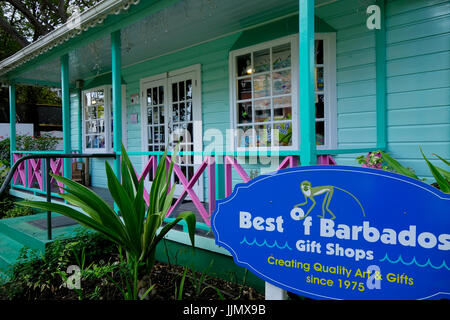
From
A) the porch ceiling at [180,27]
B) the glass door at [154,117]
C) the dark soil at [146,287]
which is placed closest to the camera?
the dark soil at [146,287]

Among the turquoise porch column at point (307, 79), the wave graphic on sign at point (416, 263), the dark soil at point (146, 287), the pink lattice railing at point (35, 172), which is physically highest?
the turquoise porch column at point (307, 79)

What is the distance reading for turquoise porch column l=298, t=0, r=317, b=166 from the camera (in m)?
2.24

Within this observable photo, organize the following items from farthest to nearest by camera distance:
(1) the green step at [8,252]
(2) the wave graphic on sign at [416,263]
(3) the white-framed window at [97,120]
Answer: (3) the white-framed window at [97,120] → (1) the green step at [8,252] → (2) the wave graphic on sign at [416,263]

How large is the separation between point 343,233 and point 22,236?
3.39 m

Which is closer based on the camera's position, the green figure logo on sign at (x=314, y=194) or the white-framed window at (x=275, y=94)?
the green figure logo on sign at (x=314, y=194)

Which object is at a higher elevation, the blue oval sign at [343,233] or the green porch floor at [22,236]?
the blue oval sign at [343,233]

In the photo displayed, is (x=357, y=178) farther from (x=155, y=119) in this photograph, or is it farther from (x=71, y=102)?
(x=71, y=102)

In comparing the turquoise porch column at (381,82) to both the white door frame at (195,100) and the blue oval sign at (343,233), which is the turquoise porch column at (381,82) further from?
the white door frame at (195,100)

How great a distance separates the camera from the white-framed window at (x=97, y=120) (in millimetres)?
6852

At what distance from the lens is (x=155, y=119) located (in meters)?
5.87

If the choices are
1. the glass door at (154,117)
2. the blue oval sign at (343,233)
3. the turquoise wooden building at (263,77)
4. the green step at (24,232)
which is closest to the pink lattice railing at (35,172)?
the turquoise wooden building at (263,77)

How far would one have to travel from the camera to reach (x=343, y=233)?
171 centimetres

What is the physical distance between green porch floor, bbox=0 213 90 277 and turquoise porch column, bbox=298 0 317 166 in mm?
2518

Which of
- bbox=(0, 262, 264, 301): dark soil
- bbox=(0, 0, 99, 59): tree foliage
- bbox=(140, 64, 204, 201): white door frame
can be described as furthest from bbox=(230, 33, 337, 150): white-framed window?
bbox=(0, 0, 99, 59): tree foliage
